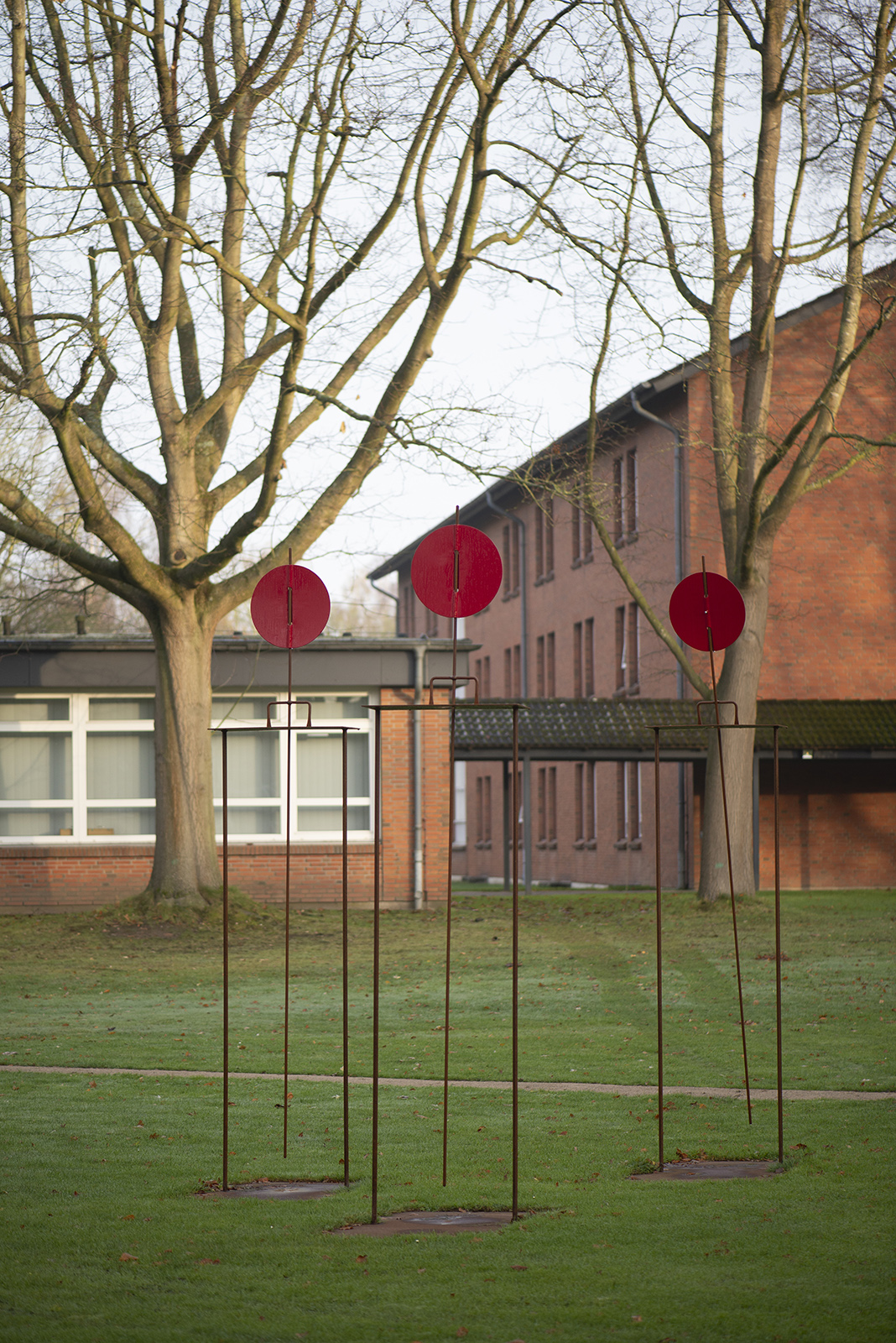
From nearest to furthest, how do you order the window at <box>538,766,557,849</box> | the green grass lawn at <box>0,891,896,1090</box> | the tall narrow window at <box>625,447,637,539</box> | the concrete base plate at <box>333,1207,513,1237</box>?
the concrete base plate at <box>333,1207,513,1237</box> → the green grass lawn at <box>0,891,896,1090</box> → the tall narrow window at <box>625,447,637,539</box> → the window at <box>538,766,557,849</box>

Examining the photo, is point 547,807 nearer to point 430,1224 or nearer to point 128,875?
point 128,875

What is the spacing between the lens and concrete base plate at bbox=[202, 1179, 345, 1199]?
253 inches

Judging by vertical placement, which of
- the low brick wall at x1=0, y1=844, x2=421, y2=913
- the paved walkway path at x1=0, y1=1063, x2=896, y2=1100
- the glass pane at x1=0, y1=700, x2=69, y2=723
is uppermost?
the glass pane at x1=0, y1=700, x2=69, y2=723

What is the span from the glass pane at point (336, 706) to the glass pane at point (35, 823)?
13.4 feet

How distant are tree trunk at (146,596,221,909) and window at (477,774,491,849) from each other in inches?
1018

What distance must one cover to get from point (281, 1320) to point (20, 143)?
1430 centimetres

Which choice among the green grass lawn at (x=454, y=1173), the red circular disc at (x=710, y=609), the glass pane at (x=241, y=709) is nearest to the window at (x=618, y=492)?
the glass pane at (x=241, y=709)

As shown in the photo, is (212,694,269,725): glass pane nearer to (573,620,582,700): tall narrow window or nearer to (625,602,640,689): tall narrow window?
(625,602,640,689): tall narrow window

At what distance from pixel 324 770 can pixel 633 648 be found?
37.1 feet

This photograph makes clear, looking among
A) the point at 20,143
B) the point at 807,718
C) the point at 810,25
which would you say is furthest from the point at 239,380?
the point at 807,718

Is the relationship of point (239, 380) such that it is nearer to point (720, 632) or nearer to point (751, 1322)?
point (720, 632)

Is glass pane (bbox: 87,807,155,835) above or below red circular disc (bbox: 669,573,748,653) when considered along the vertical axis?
below

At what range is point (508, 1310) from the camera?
4793 millimetres

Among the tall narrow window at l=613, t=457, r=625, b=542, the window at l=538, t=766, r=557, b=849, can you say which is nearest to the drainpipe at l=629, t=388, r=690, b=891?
the tall narrow window at l=613, t=457, r=625, b=542
